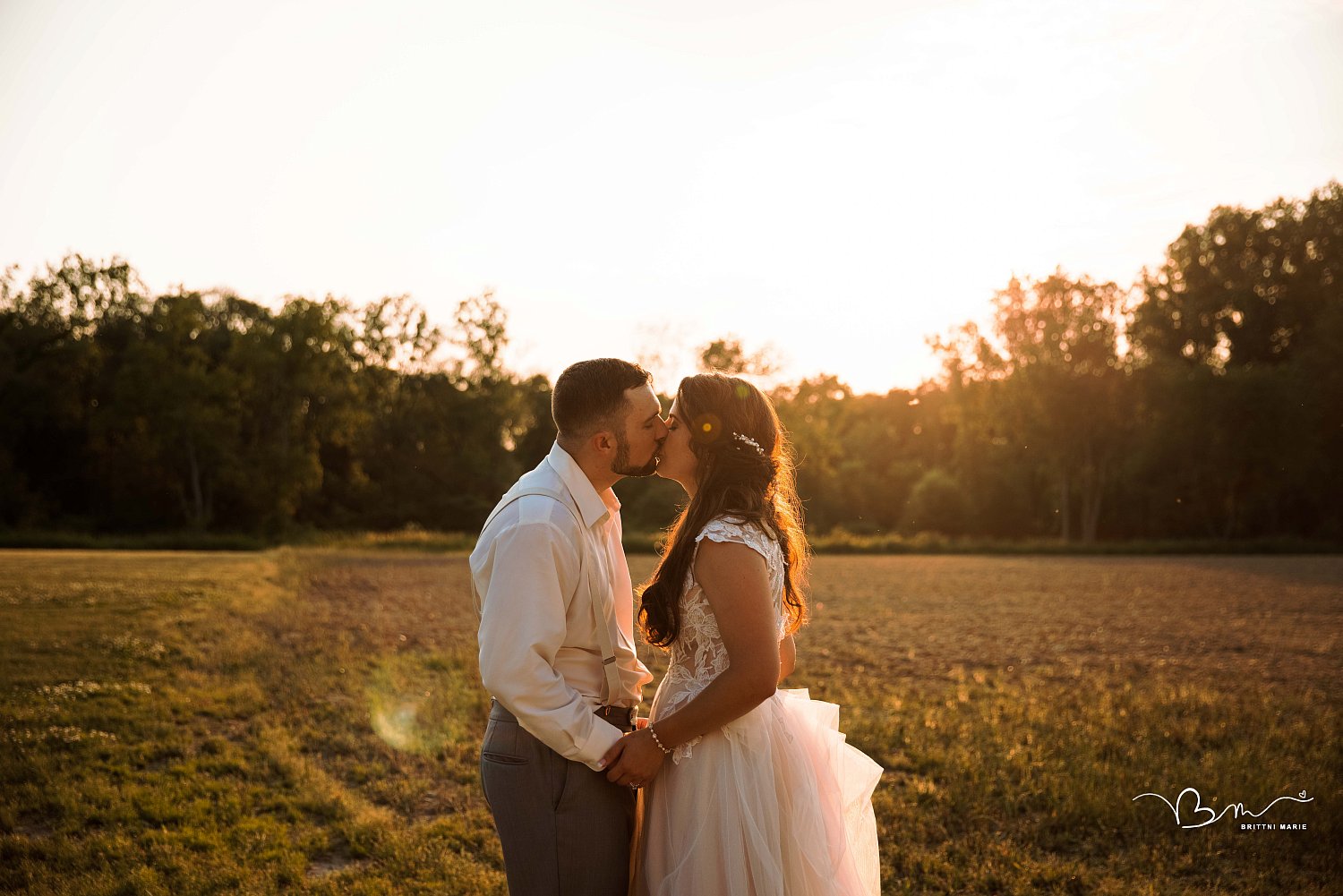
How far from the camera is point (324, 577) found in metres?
26.2

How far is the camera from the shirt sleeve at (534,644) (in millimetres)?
2889

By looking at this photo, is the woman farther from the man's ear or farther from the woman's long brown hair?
the man's ear

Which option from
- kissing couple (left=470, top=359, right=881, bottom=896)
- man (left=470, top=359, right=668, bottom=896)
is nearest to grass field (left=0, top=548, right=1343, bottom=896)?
kissing couple (left=470, top=359, right=881, bottom=896)

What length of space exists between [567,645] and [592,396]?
2.77ft

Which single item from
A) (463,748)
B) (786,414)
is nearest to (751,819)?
(463,748)

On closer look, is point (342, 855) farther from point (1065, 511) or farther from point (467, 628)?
point (1065, 511)

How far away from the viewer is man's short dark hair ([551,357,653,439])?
321cm

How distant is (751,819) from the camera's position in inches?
127

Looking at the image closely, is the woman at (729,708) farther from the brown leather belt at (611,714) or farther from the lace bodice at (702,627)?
the brown leather belt at (611,714)

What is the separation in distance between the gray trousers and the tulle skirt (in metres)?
0.25

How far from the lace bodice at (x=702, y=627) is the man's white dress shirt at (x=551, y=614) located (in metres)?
0.25

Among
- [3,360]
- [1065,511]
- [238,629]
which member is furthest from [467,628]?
[3,360]

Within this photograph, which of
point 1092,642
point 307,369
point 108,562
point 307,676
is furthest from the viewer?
point 307,369

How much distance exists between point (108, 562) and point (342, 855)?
2667 centimetres
